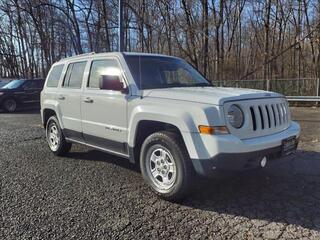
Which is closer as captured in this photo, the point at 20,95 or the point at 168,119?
the point at 168,119

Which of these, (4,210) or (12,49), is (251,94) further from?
(12,49)

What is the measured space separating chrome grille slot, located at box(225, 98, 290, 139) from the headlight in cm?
5

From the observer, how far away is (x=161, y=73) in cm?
570

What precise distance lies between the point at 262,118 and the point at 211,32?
19712 mm

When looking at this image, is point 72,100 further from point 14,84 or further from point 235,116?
point 14,84

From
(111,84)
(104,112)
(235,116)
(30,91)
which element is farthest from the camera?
(30,91)

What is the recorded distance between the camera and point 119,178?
5.50 m

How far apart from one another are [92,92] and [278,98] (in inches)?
108

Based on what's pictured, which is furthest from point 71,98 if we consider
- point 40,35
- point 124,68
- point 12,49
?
point 12,49

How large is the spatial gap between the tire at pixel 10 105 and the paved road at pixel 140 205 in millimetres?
11953

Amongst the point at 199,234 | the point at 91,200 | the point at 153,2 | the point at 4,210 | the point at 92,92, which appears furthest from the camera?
the point at 153,2

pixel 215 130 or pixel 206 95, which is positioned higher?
pixel 206 95

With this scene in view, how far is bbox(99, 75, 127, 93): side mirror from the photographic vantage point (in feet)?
16.7

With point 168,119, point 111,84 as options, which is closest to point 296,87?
point 111,84
